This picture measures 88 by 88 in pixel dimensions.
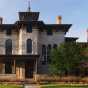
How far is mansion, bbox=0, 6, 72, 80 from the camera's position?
63594 mm

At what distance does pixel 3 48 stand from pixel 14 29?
3665mm

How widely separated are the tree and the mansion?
3.66 m

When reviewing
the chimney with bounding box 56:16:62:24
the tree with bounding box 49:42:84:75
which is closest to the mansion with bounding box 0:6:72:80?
the chimney with bounding box 56:16:62:24

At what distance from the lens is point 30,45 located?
65.8 meters

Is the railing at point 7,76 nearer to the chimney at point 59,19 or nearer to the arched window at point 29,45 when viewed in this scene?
the arched window at point 29,45

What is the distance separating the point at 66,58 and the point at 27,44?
30.3ft

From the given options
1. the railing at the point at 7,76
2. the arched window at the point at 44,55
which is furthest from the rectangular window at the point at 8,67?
the arched window at the point at 44,55

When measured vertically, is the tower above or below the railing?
above

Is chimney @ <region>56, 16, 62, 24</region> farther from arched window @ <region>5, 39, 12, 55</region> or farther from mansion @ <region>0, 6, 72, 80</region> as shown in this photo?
arched window @ <region>5, 39, 12, 55</region>

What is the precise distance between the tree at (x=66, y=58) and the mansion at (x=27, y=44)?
3658mm

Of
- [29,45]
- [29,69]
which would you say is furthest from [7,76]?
[29,45]

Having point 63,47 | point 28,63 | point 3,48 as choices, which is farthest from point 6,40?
point 63,47

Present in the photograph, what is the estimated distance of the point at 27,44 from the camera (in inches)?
2591

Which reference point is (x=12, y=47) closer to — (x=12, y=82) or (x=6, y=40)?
(x=6, y=40)
